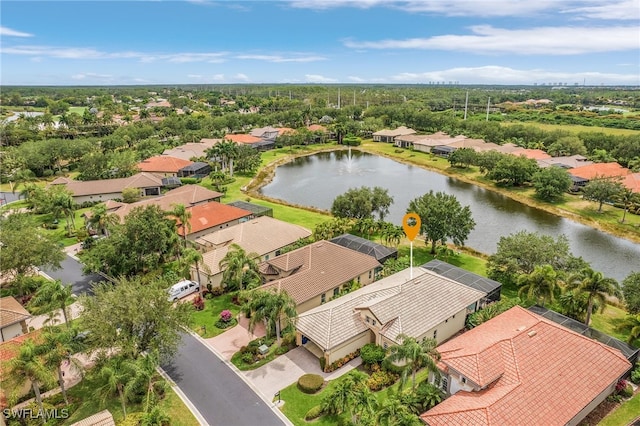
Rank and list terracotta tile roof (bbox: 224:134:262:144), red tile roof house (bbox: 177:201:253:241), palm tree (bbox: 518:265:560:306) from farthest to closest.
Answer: terracotta tile roof (bbox: 224:134:262:144) < red tile roof house (bbox: 177:201:253:241) < palm tree (bbox: 518:265:560:306)

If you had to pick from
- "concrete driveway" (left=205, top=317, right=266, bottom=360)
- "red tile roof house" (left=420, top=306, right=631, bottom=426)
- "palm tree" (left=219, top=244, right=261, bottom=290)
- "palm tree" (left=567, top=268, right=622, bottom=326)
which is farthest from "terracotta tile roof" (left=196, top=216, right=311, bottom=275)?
"palm tree" (left=567, top=268, right=622, bottom=326)

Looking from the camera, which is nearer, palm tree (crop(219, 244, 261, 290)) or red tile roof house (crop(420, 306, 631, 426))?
red tile roof house (crop(420, 306, 631, 426))

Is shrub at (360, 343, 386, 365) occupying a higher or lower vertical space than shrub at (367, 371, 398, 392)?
higher

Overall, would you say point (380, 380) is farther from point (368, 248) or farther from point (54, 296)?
point (54, 296)

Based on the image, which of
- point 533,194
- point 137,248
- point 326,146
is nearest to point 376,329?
point 137,248

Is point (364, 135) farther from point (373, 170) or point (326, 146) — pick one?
point (373, 170)

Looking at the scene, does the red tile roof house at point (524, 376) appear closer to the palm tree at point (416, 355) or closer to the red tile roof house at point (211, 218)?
the palm tree at point (416, 355)

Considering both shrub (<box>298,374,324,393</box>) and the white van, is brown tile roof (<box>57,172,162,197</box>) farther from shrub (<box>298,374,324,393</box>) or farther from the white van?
shrub (<box>298,374,324,393</box>)
